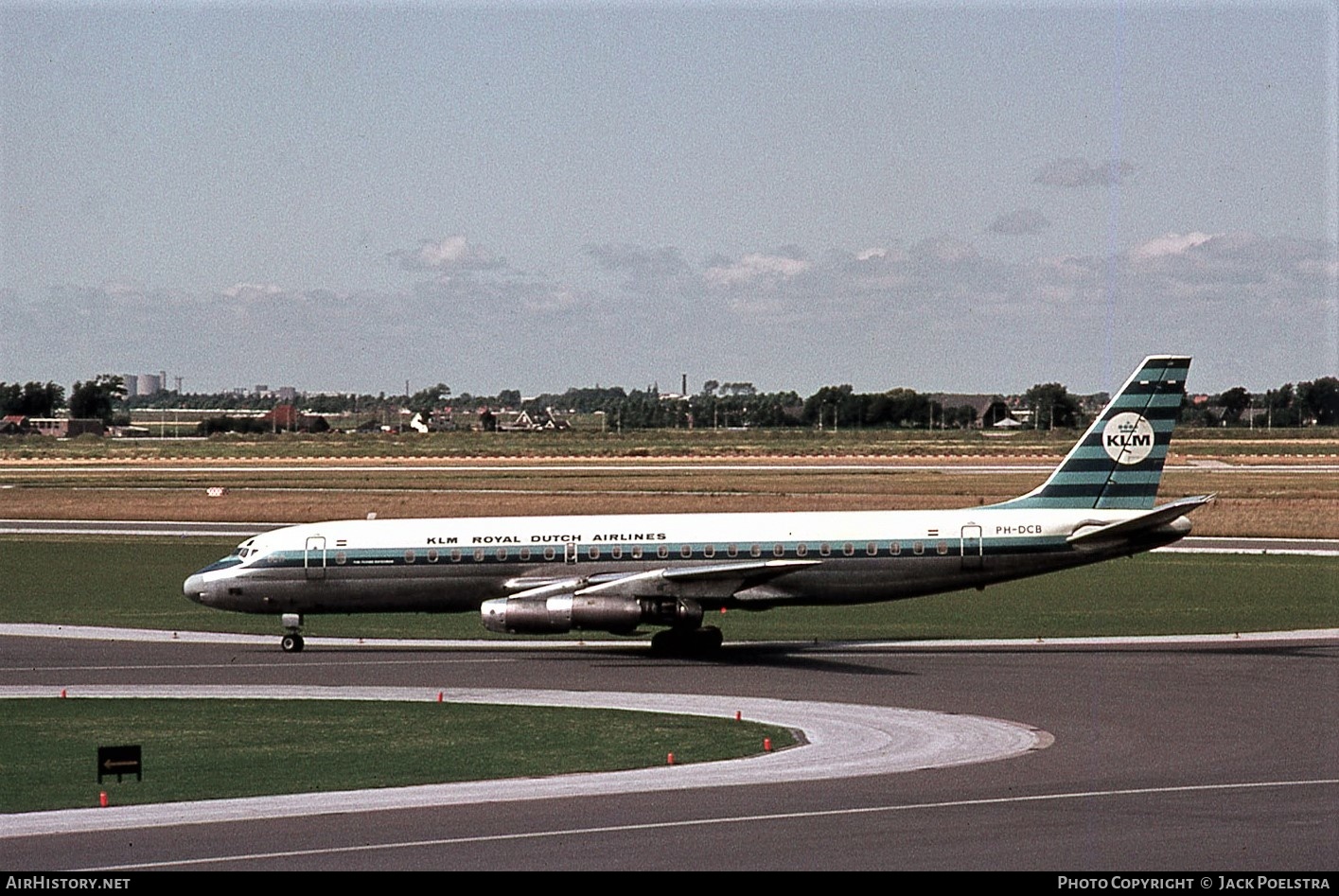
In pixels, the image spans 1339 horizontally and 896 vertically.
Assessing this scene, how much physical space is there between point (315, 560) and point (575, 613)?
7149 mm

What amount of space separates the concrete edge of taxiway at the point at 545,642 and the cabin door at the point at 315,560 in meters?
2.08

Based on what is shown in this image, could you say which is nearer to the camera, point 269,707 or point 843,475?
point 269,707

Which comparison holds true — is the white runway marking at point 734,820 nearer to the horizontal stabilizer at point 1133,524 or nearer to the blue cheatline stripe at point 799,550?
the horizontal stabilizer at point 1133,524

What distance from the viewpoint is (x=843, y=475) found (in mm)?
110188

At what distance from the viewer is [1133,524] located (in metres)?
39.0

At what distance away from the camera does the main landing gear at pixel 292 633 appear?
41531 mm

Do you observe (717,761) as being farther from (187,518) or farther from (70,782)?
(187,518)

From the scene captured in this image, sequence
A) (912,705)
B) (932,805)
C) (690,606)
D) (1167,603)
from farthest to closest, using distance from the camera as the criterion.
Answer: (1167,603)
(690,606)
(912,705)
(932,805)

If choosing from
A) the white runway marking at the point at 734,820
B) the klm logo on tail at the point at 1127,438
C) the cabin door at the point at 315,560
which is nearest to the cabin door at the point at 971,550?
the klm logo on tail at the point at 1127,438

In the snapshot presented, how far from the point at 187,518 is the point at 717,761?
6486 cm

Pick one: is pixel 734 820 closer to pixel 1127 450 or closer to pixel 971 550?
pixel 971 550
